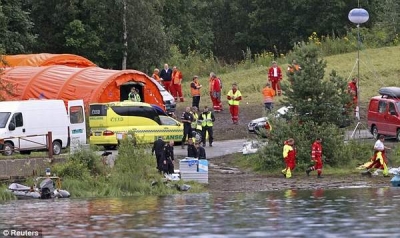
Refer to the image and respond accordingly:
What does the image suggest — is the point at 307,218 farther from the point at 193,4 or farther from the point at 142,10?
the point at 193,4

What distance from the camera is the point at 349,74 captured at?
198 feet

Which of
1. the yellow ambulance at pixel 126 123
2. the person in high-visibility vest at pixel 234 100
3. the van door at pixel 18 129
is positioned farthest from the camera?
the person in high-visibility vest at pixel 234 100

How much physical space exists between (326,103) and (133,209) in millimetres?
13447

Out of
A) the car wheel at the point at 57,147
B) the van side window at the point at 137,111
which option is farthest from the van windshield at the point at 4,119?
the van side window at the point at 137,111

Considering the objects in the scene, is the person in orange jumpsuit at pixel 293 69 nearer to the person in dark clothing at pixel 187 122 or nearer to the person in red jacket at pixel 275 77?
the person in dark clothing at pixel 187 122

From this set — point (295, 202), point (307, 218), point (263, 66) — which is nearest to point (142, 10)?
point (263, 66)

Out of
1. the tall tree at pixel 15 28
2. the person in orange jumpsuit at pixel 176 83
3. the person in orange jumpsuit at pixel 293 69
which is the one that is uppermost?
the tall tree at pixel 15 28

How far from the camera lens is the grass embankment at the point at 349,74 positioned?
5847 centimetres

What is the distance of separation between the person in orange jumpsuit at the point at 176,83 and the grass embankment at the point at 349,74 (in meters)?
1.26

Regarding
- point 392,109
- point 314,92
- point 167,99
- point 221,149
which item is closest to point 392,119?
point 392,109

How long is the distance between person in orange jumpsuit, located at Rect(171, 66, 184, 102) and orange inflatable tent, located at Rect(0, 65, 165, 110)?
4033 mm

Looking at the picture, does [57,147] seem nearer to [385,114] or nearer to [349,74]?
[385,114]

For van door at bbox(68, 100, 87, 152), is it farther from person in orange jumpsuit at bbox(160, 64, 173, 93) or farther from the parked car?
person in orange jumpsuit at bbox(160, 64, 173, 93)

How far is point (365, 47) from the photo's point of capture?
7169 cm
